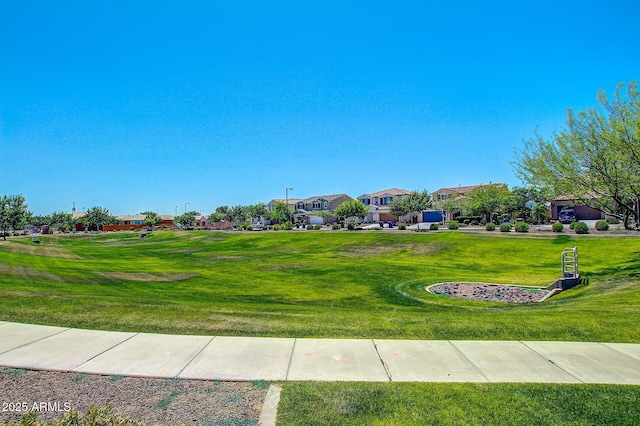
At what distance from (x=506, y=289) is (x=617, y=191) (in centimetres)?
644

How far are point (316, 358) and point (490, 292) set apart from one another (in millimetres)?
12919

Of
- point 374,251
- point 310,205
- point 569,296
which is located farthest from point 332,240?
point 310,205

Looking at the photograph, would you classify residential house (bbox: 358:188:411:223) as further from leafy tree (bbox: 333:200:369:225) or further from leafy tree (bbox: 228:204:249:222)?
leafy tree (bbox: 228:204:249:222)

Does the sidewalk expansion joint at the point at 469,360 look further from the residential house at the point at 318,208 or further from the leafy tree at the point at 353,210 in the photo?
the residential house at the point at 318,208

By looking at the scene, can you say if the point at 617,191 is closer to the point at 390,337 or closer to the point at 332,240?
the point at 390,337

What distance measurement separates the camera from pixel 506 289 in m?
17.7

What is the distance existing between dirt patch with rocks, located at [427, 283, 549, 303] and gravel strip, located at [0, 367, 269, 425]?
41.6 feet

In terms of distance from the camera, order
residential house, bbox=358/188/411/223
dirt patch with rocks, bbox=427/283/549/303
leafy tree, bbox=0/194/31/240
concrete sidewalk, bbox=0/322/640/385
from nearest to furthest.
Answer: concrete sidewalk, bbox=0/322/640/385 → dirt patch with rocks, bbox=427/283/549/303 → leafy tree, bbox=0/194/31/240 → residential house, bbox=358/188/411/223

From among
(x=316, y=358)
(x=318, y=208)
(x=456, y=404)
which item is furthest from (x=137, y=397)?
(x=318, y=208)

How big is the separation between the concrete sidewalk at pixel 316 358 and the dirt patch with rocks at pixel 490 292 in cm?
854

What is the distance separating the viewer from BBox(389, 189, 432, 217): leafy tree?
7756 centimetres

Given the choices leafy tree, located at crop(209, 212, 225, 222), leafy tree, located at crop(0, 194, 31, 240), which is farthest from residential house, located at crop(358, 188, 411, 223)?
leafy tree, located at crop(0, 194, 31, 240)

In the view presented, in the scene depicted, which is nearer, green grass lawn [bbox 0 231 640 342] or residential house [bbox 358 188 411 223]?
green grass lawn [bbox 0 231 640 342]

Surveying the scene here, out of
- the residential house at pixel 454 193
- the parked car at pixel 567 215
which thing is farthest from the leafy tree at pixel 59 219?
the parked car at pixel 567 215
